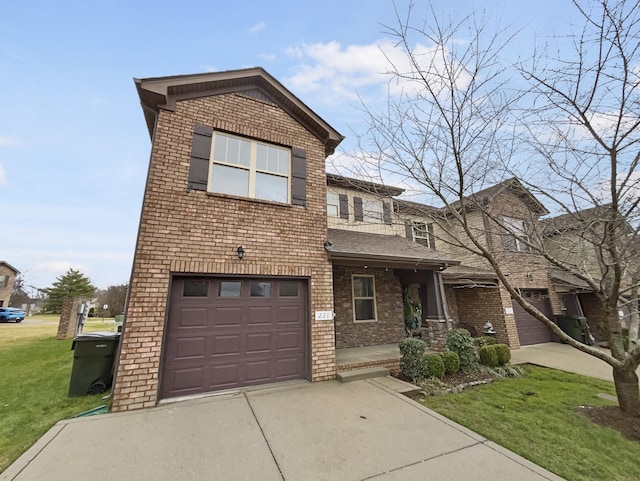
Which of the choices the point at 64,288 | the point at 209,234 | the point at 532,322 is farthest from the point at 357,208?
the point at 64,288

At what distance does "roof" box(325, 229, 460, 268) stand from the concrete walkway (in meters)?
4.41

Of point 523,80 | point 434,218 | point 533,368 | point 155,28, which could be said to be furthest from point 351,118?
point 533,368

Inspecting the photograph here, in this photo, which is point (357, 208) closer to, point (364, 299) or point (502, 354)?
point (364, 299)

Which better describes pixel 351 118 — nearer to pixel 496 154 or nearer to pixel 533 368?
pixel 496 154

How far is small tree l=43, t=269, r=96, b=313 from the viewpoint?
3591 cm

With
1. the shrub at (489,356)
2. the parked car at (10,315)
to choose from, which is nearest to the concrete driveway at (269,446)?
the shrub at (489,356)

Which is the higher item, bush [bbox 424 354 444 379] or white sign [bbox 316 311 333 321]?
white sign [bbox 316 311 333 321]

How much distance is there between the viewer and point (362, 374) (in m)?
5.84

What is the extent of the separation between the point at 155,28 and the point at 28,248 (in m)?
60.9

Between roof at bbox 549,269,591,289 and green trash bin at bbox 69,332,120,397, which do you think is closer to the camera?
green trash bin at bbox 69,332,120,397

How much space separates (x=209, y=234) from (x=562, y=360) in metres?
11.8

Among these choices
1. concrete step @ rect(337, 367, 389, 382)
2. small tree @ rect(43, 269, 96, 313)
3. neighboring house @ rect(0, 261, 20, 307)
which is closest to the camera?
concrete step @ rect(337, 367, 389, 382)

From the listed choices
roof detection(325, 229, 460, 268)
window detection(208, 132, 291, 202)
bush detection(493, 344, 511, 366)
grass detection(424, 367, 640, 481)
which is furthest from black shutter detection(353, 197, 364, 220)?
grass detection(424, 367, 640, 481)

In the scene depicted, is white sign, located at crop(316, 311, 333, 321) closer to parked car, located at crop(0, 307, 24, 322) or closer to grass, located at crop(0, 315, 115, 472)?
grass, located at crop(0, 315, 115, 472)
